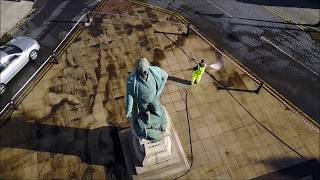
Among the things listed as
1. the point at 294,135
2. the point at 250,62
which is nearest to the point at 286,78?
the point at 250,62

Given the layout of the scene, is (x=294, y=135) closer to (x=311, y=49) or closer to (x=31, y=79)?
(x=311, y=49)

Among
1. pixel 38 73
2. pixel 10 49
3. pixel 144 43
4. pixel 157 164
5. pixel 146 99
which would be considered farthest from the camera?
pixel 144 43

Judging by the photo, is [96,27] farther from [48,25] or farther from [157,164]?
[157,164]

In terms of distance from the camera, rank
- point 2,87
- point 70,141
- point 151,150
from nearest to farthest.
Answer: point 151,150 < point 70,141 < point 2,87

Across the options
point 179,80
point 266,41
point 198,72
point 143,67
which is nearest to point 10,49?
point 179,80

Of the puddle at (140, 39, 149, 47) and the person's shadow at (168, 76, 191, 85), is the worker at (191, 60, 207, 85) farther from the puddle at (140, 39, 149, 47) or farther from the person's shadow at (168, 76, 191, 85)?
the puddle at (140, 39, 149, 47)

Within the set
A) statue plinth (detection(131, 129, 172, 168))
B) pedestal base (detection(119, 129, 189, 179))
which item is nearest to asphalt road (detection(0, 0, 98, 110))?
pedestal base (detection(119, 129, 189, 179))

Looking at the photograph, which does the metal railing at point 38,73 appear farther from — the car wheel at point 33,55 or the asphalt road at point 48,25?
the car wheel at point 33,55
